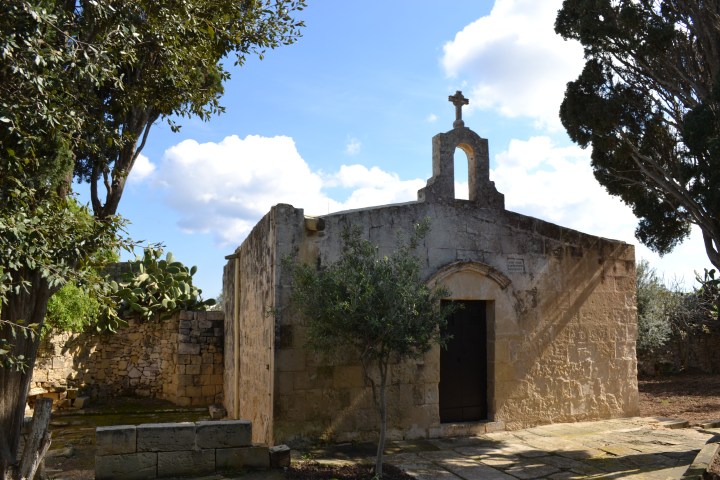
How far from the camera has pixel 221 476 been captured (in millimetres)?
6879

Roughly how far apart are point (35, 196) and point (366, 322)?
13.1 feet

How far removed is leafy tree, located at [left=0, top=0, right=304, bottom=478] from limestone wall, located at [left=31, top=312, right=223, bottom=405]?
7.01m

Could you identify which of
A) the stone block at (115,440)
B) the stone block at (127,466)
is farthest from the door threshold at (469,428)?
the stone block at (115,440)

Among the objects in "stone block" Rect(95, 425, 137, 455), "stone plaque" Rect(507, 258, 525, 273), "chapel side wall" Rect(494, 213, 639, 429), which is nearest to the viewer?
"stone block" Rect(95, 425, 137, 455)

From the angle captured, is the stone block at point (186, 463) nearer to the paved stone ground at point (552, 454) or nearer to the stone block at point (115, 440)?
the paved stone ground at point (552, 454)

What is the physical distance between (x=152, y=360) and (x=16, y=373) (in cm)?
865

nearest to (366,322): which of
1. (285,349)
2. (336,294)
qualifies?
(336,294)

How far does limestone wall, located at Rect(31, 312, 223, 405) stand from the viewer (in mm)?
14430

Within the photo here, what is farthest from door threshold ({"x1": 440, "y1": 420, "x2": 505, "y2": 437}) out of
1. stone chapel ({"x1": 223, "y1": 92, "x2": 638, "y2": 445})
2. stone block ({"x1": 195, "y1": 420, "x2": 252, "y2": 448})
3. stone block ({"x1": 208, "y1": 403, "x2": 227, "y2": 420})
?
stone block ({"x1": 208, "y1": 403, "x2": 227, "y2": 420})

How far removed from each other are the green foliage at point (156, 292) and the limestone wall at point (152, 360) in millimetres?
396

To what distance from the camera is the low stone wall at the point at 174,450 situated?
21.9 feet

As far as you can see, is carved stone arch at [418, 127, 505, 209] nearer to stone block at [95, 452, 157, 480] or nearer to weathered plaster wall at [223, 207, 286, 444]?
weathered plaster wall at [223, 207, 286, 444]

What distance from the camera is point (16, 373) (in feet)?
22.2

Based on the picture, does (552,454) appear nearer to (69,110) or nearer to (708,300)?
(69,110)
